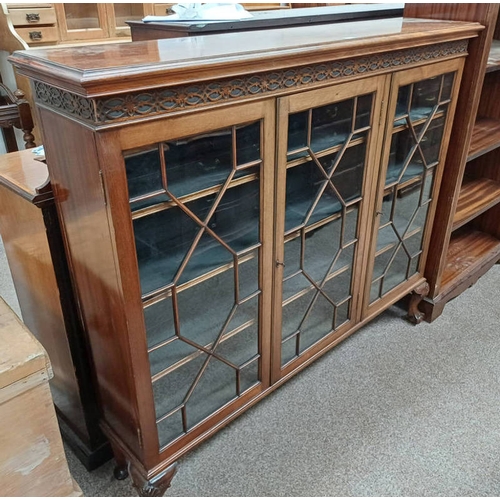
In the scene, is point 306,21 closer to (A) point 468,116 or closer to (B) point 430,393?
(A) point 468,116

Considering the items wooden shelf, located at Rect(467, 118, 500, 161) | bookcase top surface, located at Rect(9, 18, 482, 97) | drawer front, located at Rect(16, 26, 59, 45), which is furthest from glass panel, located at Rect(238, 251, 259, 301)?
drawer front, located at Rect(16, 26, 59, 45)

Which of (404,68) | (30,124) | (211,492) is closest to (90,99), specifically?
(404,68)

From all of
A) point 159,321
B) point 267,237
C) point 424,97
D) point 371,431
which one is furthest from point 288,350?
point 424,97

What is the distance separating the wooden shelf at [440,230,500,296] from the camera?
2.07m

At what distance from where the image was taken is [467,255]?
220cm

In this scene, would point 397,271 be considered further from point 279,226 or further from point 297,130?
point 297,130

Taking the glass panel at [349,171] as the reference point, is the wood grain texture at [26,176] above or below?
above

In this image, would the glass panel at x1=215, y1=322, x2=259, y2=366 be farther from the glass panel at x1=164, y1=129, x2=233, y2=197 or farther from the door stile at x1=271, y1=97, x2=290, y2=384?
the glass panel at x1=164, y1=129, x2=233, y2=197

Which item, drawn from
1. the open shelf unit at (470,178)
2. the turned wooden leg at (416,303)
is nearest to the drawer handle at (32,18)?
the open shelf unit at (470,178)

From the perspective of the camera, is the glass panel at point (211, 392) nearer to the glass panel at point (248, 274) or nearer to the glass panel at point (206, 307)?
the glass panel at point (206, 307)

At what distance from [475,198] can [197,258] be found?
1481 mm

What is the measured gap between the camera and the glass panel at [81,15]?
8.98ft

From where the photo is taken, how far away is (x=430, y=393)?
1679 mm

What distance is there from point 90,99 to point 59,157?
22cm
